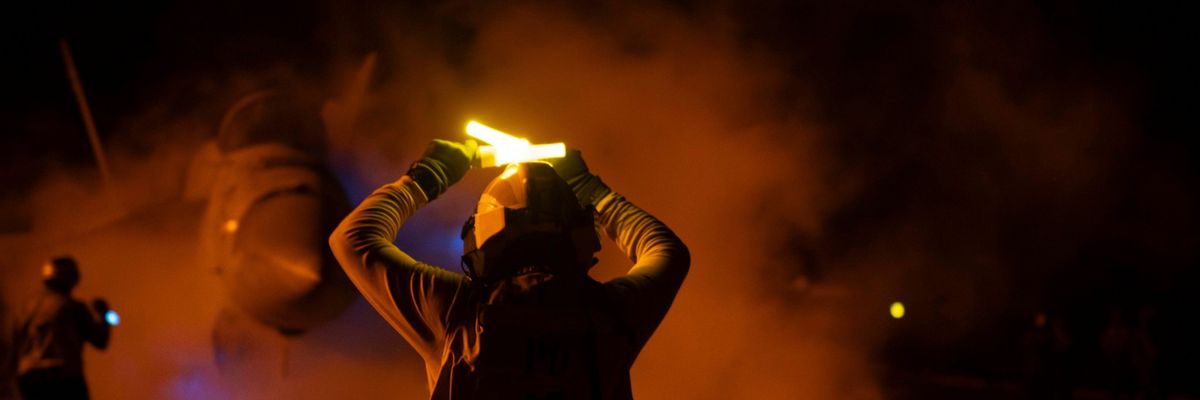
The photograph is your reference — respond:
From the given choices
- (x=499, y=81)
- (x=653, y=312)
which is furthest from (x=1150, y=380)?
(x=653, y=312)

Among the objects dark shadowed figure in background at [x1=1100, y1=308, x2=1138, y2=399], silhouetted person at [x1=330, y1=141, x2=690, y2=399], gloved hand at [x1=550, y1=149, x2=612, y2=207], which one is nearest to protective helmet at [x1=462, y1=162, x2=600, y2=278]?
silhouetted person at [x1=330, y1=141, x2=690, y2=399]

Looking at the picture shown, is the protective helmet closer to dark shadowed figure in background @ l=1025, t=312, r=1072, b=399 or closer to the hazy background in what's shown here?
the hazy background

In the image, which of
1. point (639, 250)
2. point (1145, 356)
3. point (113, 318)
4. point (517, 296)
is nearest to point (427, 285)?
point (517, 296)

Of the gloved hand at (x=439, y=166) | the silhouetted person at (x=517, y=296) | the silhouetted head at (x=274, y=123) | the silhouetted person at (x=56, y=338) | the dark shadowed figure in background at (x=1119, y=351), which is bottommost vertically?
the silhouetted person at (x=517, y=296)

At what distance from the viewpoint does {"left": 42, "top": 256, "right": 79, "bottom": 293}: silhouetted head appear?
14.0 feet

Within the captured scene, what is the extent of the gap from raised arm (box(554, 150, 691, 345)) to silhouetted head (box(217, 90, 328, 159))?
3361mm

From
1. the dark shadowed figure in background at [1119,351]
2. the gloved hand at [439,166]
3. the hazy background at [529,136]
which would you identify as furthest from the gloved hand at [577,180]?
the dark shadowed figure in background at [1119,351]

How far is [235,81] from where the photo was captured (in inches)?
223

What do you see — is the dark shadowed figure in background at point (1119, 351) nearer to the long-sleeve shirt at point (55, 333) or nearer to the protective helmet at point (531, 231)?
the protective helmet at point (531, 231)

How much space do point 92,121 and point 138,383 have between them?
2115mm

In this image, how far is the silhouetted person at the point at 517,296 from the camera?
162 cm

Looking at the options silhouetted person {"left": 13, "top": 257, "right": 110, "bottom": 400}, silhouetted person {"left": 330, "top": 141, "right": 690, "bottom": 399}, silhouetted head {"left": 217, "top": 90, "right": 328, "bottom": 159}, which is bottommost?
silhouetted person {"left": 330, "top": 141, "right": 690, "bottom": 399}

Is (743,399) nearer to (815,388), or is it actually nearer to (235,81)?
(815,388)

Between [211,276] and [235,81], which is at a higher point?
[235,81]
